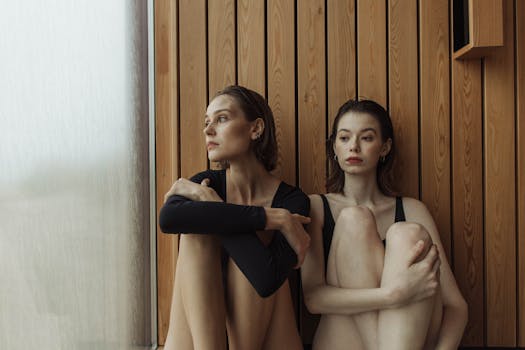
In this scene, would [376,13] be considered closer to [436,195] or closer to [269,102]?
[269,102]

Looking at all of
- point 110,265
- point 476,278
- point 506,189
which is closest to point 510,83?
point 506,189

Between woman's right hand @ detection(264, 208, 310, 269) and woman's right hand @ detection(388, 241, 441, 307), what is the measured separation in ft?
1.06

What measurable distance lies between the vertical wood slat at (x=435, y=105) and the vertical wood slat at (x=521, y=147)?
0.96 ft

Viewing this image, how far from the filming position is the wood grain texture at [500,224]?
2080mm

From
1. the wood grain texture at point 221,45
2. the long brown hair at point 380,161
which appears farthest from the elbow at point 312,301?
the wood grain texture at point 221,45

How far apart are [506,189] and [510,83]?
1.50 ft

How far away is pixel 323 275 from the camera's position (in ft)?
6.00

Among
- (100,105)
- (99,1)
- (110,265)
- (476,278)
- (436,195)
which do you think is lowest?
(476,278)

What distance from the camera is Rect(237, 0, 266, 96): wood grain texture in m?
2.10

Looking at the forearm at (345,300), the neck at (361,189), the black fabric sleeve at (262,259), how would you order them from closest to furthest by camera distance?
the black fabric sleeve at (262,259) < the forearm at (345,300) < the neck at (361,189)

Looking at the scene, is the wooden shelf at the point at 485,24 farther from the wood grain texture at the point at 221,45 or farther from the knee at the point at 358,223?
the wood grain texture at the point at 221,45

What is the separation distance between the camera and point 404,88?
82.6 inches

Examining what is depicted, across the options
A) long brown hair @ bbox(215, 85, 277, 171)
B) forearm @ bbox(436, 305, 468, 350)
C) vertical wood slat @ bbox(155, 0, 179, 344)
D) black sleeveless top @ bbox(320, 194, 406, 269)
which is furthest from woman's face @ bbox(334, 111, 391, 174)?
vertical wood slat @ bbox(155, 0, 179, 344)

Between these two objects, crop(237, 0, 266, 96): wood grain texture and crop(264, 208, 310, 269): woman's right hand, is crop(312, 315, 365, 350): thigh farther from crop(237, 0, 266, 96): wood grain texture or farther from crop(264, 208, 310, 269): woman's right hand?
crop(237, 0, 266, 96): wood grain texture
